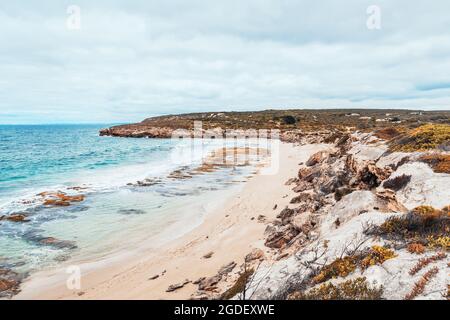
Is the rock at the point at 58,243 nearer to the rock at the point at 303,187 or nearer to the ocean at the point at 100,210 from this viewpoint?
the ocean at the point at 100,210

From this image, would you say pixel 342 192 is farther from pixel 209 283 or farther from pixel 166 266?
pixel 166 266

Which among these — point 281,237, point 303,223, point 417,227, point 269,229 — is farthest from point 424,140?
point 417,227

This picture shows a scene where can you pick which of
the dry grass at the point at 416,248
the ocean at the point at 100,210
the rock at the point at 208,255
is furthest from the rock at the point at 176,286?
the dry grass at the point at 416,248

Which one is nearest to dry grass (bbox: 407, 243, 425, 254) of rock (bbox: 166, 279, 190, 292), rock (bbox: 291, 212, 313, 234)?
rock (bbox: 291, 212, 313, 234)

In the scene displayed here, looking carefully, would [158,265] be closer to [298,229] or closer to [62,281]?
[62,281]

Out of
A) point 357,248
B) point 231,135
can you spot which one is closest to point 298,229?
point 357,248

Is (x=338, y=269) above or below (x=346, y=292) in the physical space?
above
